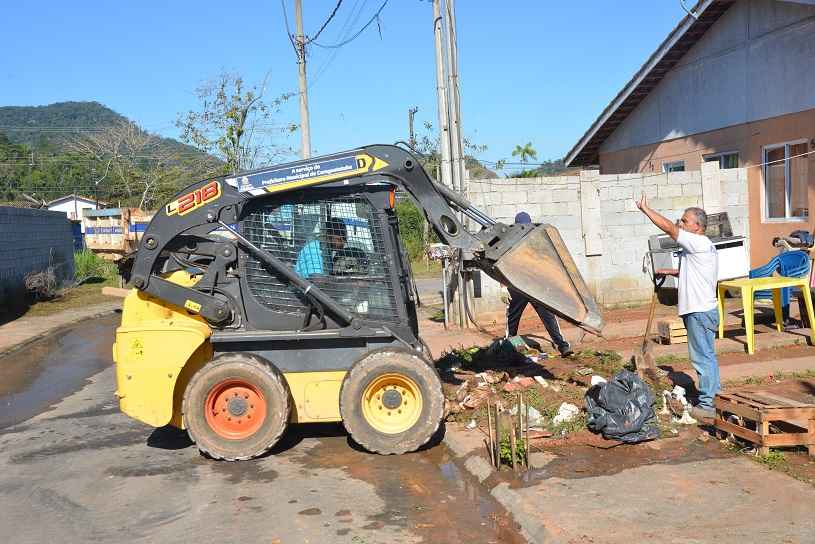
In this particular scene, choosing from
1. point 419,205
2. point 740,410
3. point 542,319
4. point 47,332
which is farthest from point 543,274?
point 47,332

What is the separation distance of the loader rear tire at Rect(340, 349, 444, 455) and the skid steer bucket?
3.66ft

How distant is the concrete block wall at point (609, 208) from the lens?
13.1 meters

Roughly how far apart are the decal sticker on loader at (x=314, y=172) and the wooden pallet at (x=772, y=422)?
141 inches

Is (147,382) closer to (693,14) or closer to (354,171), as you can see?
(354,171)

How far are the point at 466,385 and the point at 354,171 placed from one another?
9.13 feet

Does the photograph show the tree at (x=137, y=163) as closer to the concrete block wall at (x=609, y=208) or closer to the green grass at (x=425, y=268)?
the green grass at (x=425, y=268)

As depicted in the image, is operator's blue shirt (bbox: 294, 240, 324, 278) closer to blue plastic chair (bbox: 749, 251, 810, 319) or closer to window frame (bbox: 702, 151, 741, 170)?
blue plastic chair (bbox: 749, 251, 810, 319)

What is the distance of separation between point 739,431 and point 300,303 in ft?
12.7

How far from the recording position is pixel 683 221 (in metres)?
7.07

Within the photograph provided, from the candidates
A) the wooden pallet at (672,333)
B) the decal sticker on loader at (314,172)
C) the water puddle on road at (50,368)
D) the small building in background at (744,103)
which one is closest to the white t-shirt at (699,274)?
the decal sticker on loader at (314,172)

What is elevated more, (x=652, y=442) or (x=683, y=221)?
(x=683, y=221)

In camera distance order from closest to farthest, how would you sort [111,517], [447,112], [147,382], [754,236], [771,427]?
[111,517] → [771,427] → [147,382] → [447,112] → [754,236]

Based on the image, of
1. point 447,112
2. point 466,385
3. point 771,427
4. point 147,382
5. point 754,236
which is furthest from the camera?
point 754,236

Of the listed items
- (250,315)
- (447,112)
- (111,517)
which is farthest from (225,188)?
(447,112)
